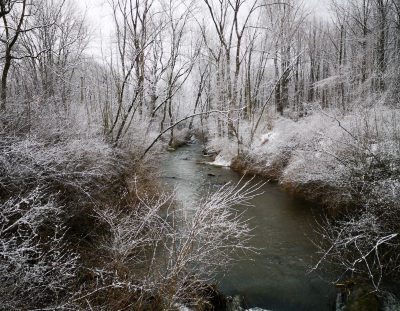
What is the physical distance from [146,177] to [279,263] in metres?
5.25

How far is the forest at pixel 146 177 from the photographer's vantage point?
465cm

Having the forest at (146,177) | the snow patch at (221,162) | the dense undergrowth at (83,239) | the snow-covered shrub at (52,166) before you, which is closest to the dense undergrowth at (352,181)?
the forest at (146,177)

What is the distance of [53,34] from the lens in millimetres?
13391

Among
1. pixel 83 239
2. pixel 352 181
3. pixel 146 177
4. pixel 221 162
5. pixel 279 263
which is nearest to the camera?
pixel 83 239

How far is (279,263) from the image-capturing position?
7191 millimetres

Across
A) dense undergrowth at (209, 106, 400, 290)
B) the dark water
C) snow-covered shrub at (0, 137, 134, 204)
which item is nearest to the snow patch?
dense undergrowth at (209, 106, 400, 290)

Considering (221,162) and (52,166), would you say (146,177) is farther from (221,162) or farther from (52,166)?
(221,162)

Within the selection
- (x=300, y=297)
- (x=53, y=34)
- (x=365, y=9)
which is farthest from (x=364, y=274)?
(x=365, y=9)

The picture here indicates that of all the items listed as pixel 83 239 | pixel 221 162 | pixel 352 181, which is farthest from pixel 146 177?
pixel 221 162

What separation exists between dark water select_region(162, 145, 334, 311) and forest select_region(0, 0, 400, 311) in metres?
0.37

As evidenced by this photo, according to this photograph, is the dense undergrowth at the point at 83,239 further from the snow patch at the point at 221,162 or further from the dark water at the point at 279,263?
the snow patch at the point at 221,162

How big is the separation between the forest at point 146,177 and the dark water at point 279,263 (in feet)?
1.21

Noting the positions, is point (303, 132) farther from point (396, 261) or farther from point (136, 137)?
point (396, 261)

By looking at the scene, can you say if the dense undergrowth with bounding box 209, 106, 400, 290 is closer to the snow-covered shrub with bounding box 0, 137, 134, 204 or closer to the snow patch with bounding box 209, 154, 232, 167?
the snow patch with bounding box 209, 154, 232, 167
